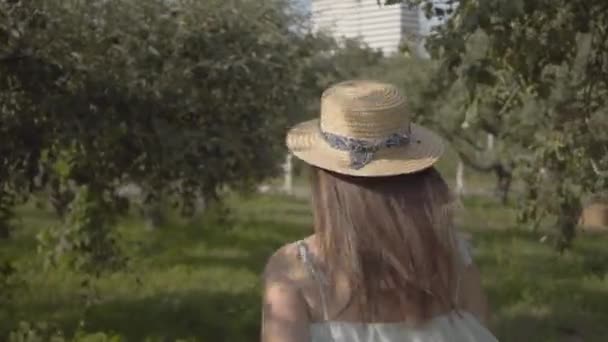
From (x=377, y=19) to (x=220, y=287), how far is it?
7.21 meters

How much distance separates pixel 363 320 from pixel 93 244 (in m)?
5.80

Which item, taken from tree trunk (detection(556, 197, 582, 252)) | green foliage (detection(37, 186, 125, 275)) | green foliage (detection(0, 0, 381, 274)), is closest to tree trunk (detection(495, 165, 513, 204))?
tree trunk (detection(556, 197, 582, 252))

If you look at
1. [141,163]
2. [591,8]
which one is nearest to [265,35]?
[141,163]

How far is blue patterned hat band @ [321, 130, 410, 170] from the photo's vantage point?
2.39 m

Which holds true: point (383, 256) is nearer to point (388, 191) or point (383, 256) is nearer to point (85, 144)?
point (388, 191)

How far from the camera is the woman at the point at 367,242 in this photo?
2369mm

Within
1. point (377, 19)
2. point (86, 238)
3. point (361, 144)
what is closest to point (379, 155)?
point (361, 144)

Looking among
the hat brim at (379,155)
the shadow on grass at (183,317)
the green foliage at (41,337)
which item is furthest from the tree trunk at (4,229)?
the hat brim at (379,155)

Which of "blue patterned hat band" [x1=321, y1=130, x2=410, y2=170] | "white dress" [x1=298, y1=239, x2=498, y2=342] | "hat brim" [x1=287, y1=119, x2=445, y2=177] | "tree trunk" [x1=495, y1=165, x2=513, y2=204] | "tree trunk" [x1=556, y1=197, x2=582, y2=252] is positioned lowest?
"tree trunk" [x1=495, y1=165, x2=513, y2=204]

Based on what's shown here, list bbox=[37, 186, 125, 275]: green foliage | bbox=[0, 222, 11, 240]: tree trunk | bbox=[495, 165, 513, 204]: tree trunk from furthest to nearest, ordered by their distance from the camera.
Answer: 1. bbox=[495, 165, 513, 204]: tree trunk
2. bbox=[0, 222, 11, 240]: tree trunk
3. bbox=[37, 186, 125, 275]: green foliage

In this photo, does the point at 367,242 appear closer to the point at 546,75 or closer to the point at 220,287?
the point at 546,75

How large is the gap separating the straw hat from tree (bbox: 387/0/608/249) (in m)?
2.78

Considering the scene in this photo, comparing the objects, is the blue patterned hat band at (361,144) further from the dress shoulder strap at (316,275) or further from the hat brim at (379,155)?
the dress shoulder strap at (316,275)

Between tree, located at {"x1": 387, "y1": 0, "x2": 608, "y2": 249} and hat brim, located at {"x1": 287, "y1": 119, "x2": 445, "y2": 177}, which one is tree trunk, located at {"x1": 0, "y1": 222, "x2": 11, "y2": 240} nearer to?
tree, located at {"x1": 387, "y1": 0, "x2": 608, "y2": 249}
